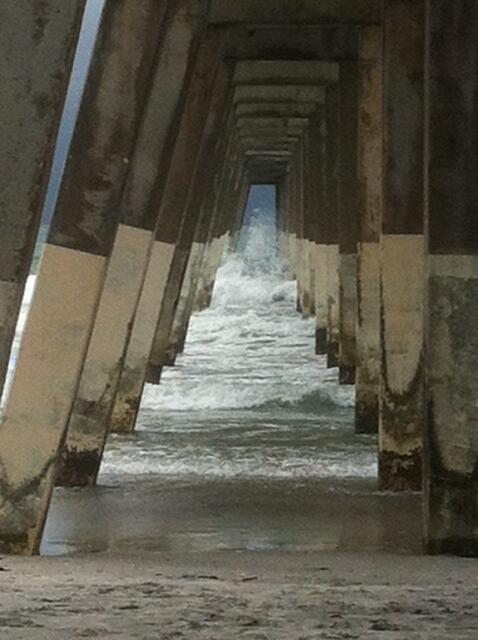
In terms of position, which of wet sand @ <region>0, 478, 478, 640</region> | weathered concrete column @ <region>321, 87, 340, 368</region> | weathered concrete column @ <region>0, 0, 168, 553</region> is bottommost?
wet sand @ <region>0, 478, 478, 640</region>

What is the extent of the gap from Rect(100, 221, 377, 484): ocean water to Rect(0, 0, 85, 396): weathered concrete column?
4.56 m

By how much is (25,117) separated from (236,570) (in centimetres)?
187

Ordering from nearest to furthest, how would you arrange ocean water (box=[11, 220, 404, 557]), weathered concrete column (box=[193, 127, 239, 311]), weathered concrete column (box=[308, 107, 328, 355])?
1. ocean water (box=[11, 220, 404, 557])
2. weathered concrete column (box=[308, 107, 328, 355])
3. weathered concrete column (box=[193, 127, 239, 311])

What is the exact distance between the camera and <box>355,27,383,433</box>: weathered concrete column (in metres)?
11.7

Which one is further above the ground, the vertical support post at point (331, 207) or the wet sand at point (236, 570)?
the vertical support post at point (331, 207)

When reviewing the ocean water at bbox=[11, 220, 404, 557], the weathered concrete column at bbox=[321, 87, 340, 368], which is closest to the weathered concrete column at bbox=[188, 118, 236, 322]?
the weathered concrete column at bbox=[321, 87, 340, 368]

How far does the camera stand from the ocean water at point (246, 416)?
1001 centimetres

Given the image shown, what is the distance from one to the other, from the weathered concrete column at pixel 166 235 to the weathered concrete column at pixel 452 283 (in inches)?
205

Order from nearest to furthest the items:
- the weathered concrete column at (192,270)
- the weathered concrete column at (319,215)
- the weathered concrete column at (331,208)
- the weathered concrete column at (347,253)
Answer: the weathered concrete column at (347,253) → the weathered concrete column at (331,208) → the weathered concrete column at (192,270) → the weathered concrete column at (319,215)

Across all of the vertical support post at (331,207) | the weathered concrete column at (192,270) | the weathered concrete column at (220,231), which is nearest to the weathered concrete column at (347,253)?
the vertical support post at (331,207)

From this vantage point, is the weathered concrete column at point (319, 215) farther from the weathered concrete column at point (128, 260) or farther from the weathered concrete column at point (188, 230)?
the weathered concrete column at point (128, 260)

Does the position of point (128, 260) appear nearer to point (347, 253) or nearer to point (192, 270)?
point (347, 253)

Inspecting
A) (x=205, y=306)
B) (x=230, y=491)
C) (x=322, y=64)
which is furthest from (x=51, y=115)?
(x=205, y=306)

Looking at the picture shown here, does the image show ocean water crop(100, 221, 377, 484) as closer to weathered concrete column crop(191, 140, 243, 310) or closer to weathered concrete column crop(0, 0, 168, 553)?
weathered concrete column crop(191, 140, 243, 310)
